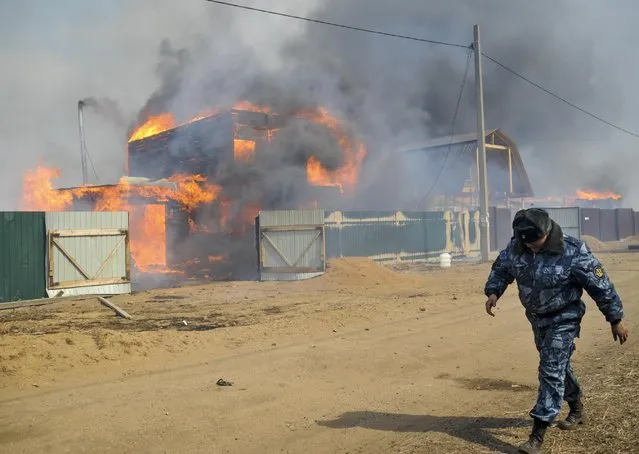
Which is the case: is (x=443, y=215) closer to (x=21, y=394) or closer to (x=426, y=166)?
(x=426, y=166)

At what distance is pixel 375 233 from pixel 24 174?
23441 millimetres

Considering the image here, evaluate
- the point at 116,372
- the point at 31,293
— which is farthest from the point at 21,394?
the point at 31,293

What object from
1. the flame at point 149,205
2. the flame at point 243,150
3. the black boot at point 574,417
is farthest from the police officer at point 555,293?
the flame at point 243,150

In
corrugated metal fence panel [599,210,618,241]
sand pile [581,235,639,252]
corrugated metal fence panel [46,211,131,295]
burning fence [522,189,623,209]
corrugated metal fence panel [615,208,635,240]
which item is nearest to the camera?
corrugated metal fence panel [46,211,131,295]

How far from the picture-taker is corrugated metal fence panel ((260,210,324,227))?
671 inches

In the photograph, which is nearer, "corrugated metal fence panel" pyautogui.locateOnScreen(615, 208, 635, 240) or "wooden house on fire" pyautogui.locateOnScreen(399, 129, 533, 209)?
"wooden house on fire" pyautogui.locateOnScreen(399, 129, 533, 209)

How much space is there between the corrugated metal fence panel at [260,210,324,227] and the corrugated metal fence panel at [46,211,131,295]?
4358 mm

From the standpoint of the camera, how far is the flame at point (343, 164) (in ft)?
85.5

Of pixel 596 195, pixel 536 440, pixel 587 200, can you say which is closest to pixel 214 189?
pixel 536 440

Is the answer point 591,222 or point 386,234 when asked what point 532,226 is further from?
point 591,222

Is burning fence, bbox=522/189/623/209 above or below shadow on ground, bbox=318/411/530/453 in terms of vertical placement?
above

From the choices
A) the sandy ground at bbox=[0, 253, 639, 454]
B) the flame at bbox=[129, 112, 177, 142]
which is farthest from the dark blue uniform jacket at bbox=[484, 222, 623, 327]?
the flame at bbox=[129, 112, 177, 142]

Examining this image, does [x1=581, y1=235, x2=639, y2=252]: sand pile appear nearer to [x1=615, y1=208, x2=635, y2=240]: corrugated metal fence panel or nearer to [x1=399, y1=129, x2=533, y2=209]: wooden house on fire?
[x1=615, y1=208, x2=635, y2=240]: corrugated metal fence panel

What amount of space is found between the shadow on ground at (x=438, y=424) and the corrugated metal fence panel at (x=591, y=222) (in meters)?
32.8
